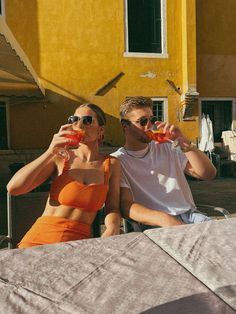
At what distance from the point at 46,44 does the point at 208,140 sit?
5.93 m

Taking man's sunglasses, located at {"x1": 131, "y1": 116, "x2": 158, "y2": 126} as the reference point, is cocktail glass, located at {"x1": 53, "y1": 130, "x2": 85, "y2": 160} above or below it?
below

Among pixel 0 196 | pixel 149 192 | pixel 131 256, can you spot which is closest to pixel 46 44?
pixel 0 196

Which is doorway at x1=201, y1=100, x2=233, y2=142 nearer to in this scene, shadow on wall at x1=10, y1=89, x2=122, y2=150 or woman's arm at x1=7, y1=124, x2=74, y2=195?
shadow on wall at x1=10, y1=89, x2=122, y2=150

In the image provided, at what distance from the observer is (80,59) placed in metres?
11.8

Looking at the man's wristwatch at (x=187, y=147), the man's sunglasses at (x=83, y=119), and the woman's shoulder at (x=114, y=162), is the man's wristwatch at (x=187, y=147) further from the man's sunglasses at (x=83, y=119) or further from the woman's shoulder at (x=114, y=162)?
the man's sunglasses at (x=83, y=119)

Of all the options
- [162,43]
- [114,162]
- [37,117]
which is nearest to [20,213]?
[114,162]

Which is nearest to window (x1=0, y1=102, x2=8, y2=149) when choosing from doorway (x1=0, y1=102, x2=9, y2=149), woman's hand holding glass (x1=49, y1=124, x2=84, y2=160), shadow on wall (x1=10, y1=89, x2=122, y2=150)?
doorway (x1=0, y1=102, x2=9, y2=149)

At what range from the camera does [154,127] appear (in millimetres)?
2438

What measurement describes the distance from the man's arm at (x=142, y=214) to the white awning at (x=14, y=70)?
307 cm

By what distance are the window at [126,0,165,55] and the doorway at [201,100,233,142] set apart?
9.38 ft

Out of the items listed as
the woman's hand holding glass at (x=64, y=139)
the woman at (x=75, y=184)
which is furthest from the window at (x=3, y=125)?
the woman's hand holding glass at (x=64, y=139)

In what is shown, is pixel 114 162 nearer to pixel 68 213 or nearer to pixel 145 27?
pixel 68 213

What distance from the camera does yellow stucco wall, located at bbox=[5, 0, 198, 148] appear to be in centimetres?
1133

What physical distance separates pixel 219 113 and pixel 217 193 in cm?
572
